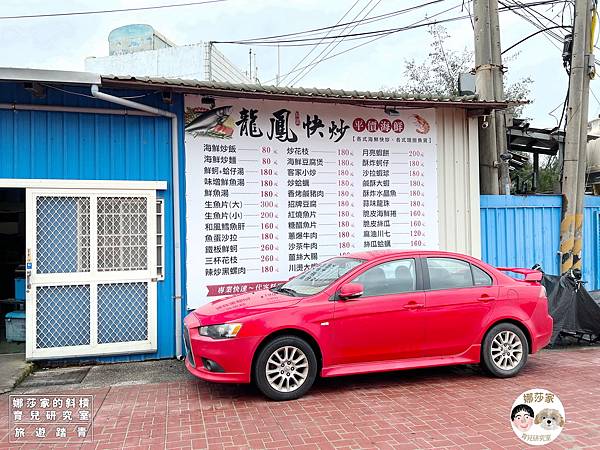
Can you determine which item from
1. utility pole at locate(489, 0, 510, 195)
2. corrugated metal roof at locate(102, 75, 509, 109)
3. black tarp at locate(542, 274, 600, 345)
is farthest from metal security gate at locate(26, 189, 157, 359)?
utility pole at locate(489, 0, 510, 195)

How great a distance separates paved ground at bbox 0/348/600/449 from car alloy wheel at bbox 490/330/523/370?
0.70ft

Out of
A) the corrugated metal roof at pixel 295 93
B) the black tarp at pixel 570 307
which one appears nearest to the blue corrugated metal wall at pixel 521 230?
A: the black tarp at pixel 570 307

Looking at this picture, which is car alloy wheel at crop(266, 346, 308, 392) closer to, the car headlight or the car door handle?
the car headlight

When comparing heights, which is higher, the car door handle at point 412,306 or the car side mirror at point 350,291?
the car side mirror at point 350,291

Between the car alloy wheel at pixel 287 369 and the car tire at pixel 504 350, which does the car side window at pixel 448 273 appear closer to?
the car tire at pixel 504 350

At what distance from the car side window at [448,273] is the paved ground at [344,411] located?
1.11 meters

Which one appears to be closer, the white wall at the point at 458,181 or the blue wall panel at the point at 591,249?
the white wall at the point at 458,181

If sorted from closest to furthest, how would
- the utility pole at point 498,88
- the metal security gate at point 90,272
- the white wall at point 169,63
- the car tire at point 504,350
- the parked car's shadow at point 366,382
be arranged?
the parked car's shadow at point 366,382 → the car tire at point 504,350 → the metal security gate at point 90,272 → the utility pole at point 498,88 → the white wall at point 169,63

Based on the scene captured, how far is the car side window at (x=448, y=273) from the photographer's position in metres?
6.16

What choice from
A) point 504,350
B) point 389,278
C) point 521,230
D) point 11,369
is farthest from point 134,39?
point 504,350

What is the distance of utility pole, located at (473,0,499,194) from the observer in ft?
30.3

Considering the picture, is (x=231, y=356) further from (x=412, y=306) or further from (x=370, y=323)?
(x=412, y=306)

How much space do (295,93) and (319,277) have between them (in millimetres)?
2669

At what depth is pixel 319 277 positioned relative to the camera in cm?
631
